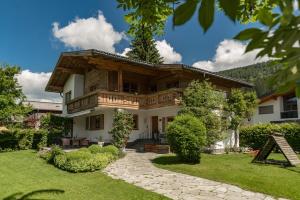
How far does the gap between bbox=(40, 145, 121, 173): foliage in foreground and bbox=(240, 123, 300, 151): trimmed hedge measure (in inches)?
475

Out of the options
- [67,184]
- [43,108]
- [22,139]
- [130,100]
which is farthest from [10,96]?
[43,108]

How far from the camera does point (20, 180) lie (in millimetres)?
11586

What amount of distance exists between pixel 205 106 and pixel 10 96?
14283 mm

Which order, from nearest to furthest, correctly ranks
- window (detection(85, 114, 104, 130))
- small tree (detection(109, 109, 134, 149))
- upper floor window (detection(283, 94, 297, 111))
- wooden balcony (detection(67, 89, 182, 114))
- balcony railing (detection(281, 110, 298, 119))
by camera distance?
small tree (detection(109, 109, 134, 149)) → wooden balcony (detection(67, 89, 182, 114)) → window (detection(85, 114, 104, 130)) → balcony railing (detection(281, 110, 298, 119)) → upper floor window (detection(283, 94, 297, 111))

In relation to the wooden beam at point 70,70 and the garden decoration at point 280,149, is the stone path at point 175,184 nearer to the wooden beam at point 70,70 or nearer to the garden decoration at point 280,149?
the garden decoration at point 280,149

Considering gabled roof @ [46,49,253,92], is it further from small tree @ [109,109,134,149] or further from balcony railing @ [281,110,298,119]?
balcony railing @ [281,110,298,119]

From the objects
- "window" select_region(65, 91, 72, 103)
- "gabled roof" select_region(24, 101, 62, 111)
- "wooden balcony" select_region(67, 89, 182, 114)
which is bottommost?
"wooden balcony" select_region(67, 89, 182, 114)

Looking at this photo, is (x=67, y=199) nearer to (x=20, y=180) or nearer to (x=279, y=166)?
(x=20, y=180)

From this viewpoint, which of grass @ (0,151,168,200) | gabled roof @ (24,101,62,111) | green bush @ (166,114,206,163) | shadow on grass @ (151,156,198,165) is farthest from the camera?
gabled roof @ (24,101,62,111)

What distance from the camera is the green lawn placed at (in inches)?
385

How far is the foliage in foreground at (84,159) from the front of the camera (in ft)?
44.5

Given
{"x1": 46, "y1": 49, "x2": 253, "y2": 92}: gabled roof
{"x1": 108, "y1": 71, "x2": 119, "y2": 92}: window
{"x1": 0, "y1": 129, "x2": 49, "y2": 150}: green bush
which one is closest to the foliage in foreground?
{"x1": 46, "y1": 49, "x2": 253, "y2": 92}: gabled roof


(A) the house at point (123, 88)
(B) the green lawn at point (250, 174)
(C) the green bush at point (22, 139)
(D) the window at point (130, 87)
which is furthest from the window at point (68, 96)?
(B) the green lawn at point (250, 174)

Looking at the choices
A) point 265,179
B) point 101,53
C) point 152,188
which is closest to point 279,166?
point 265,179
